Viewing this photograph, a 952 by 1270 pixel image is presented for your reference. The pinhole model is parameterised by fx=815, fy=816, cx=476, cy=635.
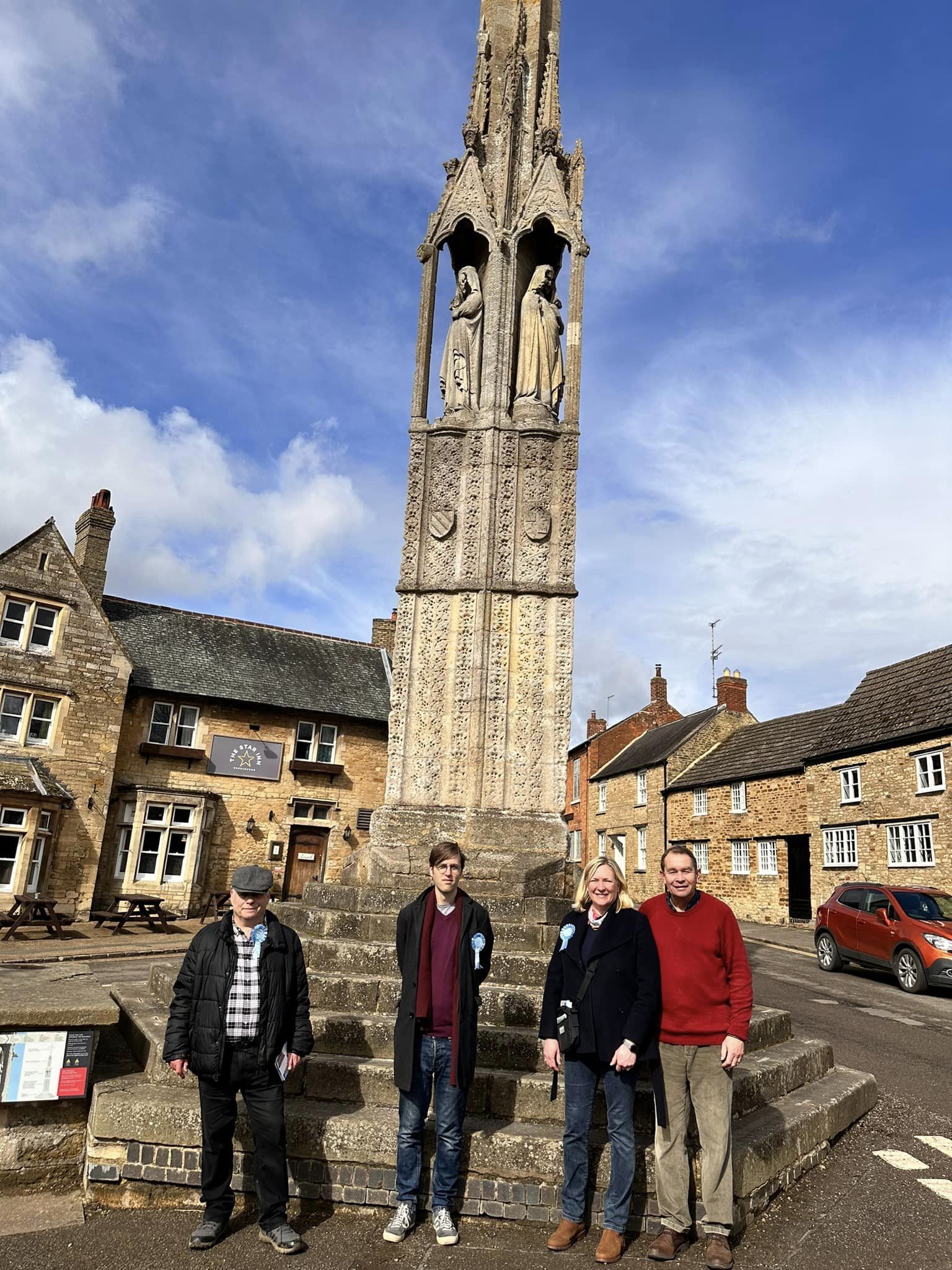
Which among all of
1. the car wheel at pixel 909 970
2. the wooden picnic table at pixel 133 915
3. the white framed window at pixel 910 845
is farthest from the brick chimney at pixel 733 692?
the wooden picnic table at pixel 133 915

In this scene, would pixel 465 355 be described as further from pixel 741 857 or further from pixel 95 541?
pixel 741 857

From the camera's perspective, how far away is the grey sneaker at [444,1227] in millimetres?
3699

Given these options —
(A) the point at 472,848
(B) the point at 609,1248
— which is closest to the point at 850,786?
(A) the point at 472,848

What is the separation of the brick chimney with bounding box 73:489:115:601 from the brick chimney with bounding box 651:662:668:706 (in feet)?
85.1

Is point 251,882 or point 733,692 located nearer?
point 251,882

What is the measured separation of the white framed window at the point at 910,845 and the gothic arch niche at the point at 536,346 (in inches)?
645

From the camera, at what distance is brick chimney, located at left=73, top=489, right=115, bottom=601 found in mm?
23734

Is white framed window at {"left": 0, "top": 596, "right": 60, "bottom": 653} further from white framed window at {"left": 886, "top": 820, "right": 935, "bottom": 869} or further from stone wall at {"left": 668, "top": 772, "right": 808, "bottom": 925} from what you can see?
white framed window at {"left": 886, "top": 820, "right": 935, "bottom": 869}

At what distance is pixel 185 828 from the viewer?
2259 centimetres

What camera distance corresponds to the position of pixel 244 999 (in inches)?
152

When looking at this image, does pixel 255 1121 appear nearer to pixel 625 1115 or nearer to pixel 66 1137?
pixel 66 1137

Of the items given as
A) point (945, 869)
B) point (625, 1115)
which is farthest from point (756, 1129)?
point (945, 869)

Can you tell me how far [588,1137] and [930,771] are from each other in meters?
18.5

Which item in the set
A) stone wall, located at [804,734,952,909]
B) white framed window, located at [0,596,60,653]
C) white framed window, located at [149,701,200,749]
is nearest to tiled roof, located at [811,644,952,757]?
stone wall, located at [804,734,952,909]
